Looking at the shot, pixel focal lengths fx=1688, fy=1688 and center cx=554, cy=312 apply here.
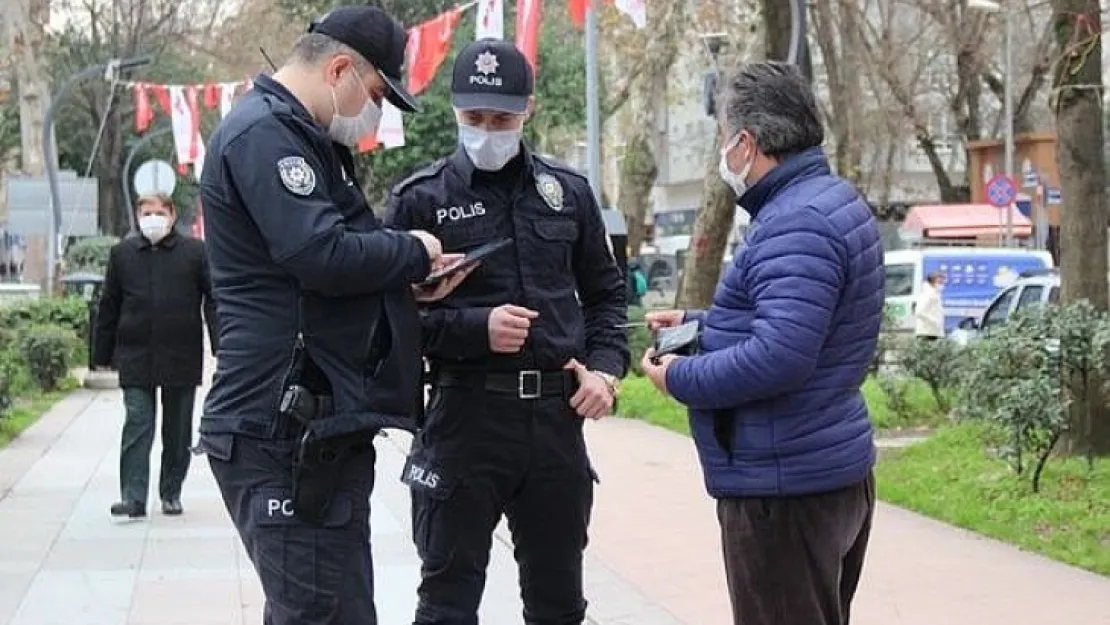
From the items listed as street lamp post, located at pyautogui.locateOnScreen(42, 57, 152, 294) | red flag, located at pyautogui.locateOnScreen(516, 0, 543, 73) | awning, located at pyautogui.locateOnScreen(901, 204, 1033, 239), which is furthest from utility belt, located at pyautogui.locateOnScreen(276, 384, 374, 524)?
awning, located at pyautogui.locateOnScreen(901, 204, 1033, 239)

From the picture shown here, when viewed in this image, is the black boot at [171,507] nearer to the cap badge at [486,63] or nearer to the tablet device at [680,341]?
the cap badge at [486,63]

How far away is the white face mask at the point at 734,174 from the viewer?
3.98 meters

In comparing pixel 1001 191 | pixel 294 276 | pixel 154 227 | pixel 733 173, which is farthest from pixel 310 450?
pixel 1001 191

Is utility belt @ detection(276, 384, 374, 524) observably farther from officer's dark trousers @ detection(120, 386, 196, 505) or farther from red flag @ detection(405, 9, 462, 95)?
red flag @ detection(405, 9, 462, 95)

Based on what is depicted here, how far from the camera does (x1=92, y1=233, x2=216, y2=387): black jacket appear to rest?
939cm

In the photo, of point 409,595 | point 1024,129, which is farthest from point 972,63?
point 409,595

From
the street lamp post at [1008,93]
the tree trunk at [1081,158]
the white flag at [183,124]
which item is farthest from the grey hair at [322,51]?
the street lamp post at [1008,93]

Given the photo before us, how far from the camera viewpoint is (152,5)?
146ft

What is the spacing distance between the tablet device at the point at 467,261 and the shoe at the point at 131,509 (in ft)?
18.2

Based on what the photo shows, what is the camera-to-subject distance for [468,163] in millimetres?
4719

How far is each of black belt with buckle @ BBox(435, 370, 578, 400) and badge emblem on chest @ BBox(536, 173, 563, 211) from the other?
48 cm

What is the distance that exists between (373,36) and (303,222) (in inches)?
19.8

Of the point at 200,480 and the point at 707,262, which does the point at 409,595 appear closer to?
the point at 200,480

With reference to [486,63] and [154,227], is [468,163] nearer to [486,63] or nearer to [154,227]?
[486,63]
